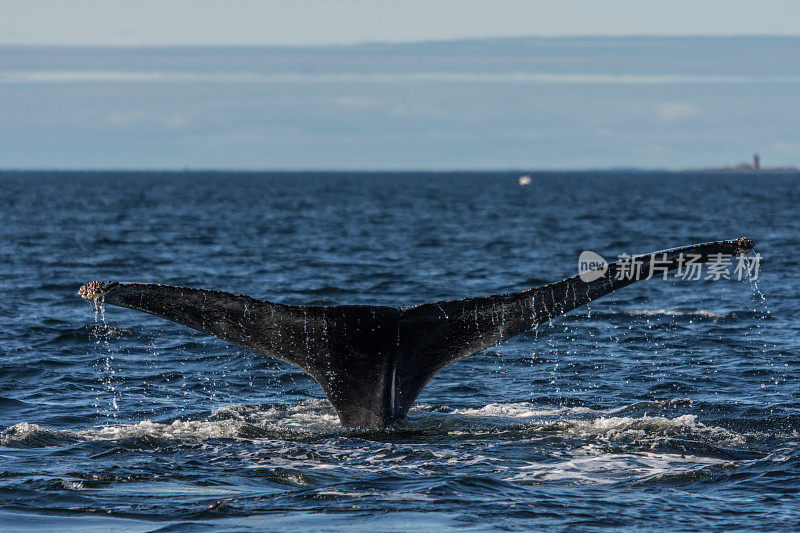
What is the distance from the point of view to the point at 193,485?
796 cm

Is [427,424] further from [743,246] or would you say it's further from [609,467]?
→ [743,246]

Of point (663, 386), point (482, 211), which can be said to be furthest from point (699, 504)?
point (482, 211)

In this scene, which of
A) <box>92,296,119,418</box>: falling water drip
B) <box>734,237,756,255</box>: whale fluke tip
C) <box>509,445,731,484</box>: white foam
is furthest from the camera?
<box>92,296,119,418</box>: falling water drip

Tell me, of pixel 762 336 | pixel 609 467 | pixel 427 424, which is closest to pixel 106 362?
pixel 427 424

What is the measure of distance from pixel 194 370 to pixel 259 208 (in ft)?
181

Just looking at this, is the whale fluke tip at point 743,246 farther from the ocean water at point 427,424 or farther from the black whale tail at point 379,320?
the ocean water at point 427,424

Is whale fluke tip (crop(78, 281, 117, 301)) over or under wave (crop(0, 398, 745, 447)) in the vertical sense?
over

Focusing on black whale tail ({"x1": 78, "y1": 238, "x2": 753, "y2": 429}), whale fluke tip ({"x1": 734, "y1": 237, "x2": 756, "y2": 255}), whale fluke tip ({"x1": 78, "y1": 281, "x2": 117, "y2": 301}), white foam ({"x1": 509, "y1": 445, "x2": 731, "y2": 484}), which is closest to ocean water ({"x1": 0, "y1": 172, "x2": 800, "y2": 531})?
white foam ({"x1": 509, "y1": 445, "x2": 731, "y2": 484})

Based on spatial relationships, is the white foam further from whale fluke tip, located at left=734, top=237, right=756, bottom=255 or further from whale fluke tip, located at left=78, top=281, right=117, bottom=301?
whale fluke tip, located at left=78, top=281, right=117, bottom=301

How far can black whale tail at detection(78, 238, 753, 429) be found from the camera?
7668 millimetres

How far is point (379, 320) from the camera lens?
25.8 ft

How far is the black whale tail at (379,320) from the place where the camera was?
7668mm

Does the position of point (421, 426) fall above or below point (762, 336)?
below

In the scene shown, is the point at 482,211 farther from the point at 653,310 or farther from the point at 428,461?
the point at 428,461
